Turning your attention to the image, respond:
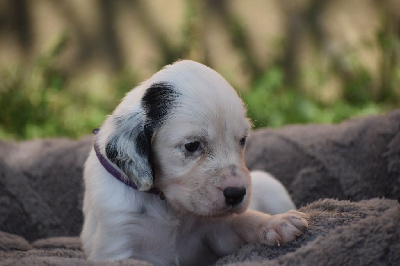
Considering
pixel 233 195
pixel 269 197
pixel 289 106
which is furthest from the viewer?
pixel 289 106

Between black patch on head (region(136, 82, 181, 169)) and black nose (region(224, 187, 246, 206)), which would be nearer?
black nose (region(224, 187, 246, 206))

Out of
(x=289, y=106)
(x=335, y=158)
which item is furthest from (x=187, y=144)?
(x=289, y=106)

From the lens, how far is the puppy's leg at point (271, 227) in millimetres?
2258

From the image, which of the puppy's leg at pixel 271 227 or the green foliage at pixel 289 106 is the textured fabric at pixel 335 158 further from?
the green foliage at pixel 289 106

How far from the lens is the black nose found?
2.18 m

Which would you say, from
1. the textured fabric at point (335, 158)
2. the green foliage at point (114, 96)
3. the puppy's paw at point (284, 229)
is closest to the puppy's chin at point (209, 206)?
the puppy's paw at point (284, 229)

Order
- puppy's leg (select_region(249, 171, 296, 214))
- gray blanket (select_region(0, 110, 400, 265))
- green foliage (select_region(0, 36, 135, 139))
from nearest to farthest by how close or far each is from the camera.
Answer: puppy's leg (select_region(249, 171, 296, 214)) → gray blanket (select_region(0, 110, 400, 265)) → green foliage (select_region(0, 36, 135, 139))

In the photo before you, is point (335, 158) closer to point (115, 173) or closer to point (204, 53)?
point (115, 173)

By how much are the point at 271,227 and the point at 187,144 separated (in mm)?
468

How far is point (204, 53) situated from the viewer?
19.4ft

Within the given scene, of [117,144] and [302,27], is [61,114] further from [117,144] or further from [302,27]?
[117,144]

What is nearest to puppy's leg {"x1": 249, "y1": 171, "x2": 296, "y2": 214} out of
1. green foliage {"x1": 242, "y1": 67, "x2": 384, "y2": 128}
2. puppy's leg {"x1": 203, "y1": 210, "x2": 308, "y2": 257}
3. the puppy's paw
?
puppy's leg {"x1": 203, "y1": 210, "x2": 308, "y2": 257}

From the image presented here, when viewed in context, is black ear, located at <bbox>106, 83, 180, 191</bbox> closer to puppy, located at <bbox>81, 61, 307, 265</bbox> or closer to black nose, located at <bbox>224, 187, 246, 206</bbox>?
puppy, located at <bbox>81, 61, 307, 265</bbox>

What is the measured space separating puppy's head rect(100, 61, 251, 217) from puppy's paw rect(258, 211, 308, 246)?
0.15m
